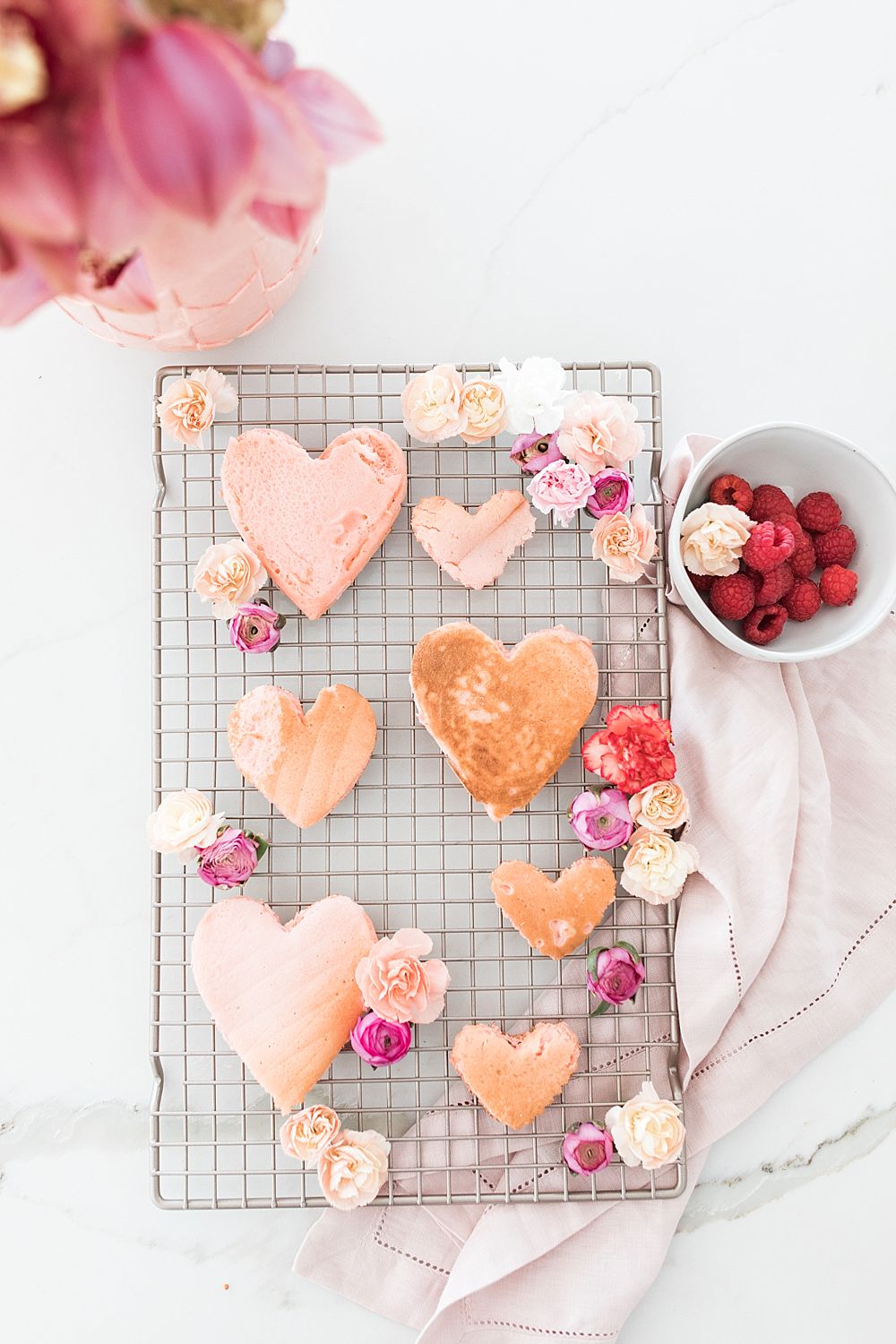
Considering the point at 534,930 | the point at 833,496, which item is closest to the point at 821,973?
the point at 534,930

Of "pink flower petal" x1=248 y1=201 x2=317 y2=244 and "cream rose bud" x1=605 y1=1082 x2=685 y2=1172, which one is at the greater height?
"pink flower petal" x1=248 y1=201 x2=317 y2=244

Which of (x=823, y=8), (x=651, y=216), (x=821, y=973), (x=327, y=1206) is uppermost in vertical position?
(x=823, y=8)

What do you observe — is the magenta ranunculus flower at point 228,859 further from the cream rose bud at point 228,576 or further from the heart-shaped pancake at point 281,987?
the cream rose bud at point 228,576

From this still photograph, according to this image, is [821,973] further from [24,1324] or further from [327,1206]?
[24,1324]

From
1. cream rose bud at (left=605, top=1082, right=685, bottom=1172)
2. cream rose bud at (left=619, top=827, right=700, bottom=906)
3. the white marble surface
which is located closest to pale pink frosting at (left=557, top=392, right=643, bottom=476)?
the white marble surface

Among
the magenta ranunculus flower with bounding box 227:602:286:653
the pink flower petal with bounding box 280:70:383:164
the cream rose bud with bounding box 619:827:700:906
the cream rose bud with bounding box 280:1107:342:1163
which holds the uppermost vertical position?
the pink flower petal with bounding box 280:70:383:164

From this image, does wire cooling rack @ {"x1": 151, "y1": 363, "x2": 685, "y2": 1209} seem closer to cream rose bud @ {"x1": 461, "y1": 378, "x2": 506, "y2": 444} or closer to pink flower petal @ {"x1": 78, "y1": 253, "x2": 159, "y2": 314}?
cream rose bud @ {"x1": 461, "y1": 378, "x2": 506, "y2": 444}

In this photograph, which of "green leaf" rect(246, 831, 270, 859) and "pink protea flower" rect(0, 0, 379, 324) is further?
"green leaf" rect(246, 831, 270, 859)
